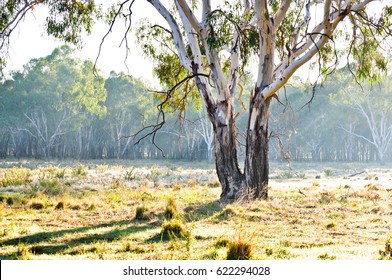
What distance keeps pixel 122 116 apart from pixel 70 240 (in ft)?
144

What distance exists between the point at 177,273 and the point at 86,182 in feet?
47.6

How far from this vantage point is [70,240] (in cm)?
773

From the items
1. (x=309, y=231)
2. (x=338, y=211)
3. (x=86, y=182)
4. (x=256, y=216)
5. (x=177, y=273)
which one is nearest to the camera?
(x=177, y=273)

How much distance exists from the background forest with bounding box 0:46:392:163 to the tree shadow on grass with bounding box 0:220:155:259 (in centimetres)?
3166

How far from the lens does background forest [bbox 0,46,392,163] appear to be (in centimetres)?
4450

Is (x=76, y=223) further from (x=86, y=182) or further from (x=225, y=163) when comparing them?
(x=86, y=182)

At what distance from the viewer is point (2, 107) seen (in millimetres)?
47062

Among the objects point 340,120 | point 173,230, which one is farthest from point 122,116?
point 173,230

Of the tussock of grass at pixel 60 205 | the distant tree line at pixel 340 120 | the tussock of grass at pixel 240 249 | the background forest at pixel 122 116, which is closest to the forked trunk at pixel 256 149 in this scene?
the tussock of grass at pixel 60 205

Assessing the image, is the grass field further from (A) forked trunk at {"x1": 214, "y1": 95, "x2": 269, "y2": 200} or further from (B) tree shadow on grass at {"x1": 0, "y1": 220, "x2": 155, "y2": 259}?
(A) forked trunk at {"x1": 214, "y1": 95, "x2": 269, "y2": 200}

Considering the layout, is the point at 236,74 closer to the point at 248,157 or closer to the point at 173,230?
the point at 248,157

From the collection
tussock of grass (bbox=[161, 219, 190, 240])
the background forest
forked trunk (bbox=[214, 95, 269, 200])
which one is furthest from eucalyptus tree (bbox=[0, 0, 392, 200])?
the background forest

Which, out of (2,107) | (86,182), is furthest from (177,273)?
(2,107)

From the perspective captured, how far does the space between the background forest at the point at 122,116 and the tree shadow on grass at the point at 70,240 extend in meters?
31.7
